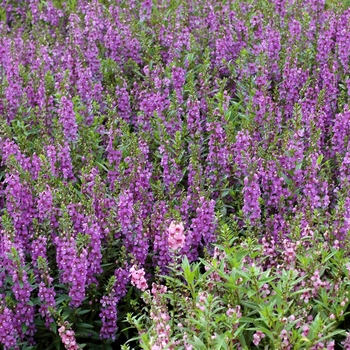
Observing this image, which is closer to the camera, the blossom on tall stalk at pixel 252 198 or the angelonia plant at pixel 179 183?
the angelonia plant at pixel 179 183

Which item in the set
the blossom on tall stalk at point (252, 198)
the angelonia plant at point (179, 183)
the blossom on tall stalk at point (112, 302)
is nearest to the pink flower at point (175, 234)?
the angelonia plant at point (179, 183)

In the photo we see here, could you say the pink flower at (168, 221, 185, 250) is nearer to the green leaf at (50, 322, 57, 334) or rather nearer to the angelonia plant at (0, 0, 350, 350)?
the angelonia plant at (0, 0, 350, 350)

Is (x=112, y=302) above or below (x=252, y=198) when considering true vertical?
below

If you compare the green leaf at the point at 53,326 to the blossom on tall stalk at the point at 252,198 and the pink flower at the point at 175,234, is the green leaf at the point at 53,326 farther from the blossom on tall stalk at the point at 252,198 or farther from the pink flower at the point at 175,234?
the blossom on tall stalk at the point at 252,198

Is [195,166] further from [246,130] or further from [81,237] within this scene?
[81,237]

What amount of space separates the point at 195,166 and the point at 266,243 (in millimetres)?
1219

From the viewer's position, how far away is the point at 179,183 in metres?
6.63

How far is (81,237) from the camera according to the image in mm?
5473

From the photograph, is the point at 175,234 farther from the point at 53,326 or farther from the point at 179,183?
the point at 179,183

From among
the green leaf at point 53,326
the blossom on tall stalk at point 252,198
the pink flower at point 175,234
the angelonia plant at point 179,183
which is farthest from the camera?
the blossom on tall stalk at point 252,198

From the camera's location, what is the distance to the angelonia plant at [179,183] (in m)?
4.70

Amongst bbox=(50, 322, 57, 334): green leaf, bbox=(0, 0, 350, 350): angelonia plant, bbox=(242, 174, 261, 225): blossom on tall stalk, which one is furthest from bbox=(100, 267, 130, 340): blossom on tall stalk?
bbox=(242, 174, 261, 225): blossom on tall stalk

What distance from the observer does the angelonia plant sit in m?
4.70

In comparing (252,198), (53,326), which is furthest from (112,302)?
(252,198)
